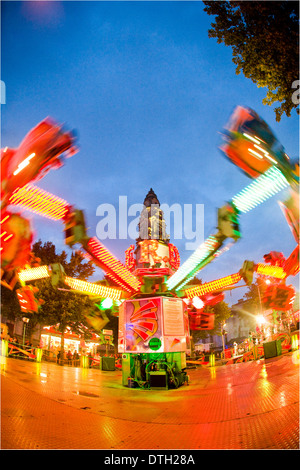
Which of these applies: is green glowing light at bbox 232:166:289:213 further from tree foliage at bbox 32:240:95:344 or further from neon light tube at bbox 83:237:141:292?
tree foliage at bbox 32:240:95:344

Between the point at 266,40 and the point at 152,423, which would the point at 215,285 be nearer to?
the point at 152,423

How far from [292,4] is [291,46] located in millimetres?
801

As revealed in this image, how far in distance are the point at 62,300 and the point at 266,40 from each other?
25.0 metres

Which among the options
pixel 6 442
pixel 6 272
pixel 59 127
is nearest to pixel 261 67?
pixel 59 127

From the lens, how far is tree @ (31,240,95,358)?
82.8 ft

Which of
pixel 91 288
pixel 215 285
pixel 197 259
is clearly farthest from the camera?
pixel 215 285

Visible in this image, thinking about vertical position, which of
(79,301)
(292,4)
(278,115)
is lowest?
(79,301)

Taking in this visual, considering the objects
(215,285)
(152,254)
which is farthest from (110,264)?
(152,254)

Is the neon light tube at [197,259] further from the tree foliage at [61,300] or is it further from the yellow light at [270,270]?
the tree foliage at [61,300]

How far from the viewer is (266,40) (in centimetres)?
574

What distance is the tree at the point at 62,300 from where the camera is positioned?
2525 centimetres

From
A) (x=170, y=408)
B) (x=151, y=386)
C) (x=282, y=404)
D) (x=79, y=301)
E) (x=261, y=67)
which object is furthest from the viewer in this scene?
(x=79, y=301)

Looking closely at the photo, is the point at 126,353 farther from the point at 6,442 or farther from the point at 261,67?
the point at 261,67
